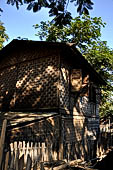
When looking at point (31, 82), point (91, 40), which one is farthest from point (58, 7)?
point (91, 40)

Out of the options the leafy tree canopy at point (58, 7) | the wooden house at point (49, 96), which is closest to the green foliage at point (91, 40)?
the wooden house at point (49, 96)

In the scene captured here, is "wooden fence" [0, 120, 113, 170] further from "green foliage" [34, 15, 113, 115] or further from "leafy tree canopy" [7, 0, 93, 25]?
"green foliage" [34, 15, 113, 115]

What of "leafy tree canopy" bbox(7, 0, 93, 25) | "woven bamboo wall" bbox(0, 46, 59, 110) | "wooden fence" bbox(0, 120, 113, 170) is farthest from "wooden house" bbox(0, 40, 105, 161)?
"leafy tree canopy" bbox(7, 0, 93, 25)

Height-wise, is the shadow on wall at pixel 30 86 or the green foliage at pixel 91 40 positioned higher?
the green foliage at pixel 91 40

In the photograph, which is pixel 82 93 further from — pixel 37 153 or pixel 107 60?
pixel 107 60

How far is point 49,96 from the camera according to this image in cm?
811

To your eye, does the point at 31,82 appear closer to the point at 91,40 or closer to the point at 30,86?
the point at 30,86

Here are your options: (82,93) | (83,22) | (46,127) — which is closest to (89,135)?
(82,93)

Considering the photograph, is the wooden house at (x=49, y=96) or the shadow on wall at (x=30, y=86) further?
the shadow on wall at (x=30, y=86)

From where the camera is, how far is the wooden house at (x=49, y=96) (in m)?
6.52

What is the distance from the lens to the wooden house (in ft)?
21.4

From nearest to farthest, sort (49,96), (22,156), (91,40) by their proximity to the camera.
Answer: (22,156)
(49,96)
(91,40)

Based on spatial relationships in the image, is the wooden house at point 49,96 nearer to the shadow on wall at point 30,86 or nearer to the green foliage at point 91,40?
the shadow on wall at point 30,86

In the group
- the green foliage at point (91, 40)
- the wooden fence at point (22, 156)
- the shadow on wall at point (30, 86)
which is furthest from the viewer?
the green foliage at point (91, 40)
